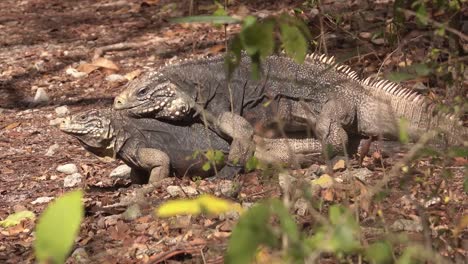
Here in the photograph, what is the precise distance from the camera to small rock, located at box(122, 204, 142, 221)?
237 inches

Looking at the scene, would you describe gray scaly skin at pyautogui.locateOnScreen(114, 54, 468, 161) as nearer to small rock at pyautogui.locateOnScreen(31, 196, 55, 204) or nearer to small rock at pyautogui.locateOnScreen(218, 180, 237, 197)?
small rock at pyautogui.locateOnScreen(218, 180, 237, 197)

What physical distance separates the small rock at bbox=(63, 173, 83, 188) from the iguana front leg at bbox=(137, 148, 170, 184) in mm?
502

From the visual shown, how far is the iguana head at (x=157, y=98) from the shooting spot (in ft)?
23.3

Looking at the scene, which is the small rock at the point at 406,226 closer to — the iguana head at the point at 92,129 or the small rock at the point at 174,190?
the small rock at the point at 174,190

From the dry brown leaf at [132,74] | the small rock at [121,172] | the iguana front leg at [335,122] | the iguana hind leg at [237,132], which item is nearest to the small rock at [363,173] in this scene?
the iguana front leg at [335,122]

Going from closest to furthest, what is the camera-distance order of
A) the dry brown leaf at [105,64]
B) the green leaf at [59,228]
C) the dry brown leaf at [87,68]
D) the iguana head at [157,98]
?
1. the green leaf at [59,228]
2. the iguana head at [157,98]
3. the dry brown leaf at [105,64]
4. the dry brown leaf at [87,68]

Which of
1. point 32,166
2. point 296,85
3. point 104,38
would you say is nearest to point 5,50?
point 104,38

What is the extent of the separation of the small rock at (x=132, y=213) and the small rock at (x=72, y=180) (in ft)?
4.16

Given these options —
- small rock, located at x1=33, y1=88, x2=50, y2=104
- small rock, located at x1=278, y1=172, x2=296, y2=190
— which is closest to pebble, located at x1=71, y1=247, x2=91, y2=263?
small rock, located at x1=278, y1=172, x2=296, y2=190

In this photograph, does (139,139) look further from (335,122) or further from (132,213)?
(335,122)

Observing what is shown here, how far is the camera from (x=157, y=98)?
7.14m

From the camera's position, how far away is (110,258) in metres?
5.38

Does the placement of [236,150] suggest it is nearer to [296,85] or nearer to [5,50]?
[296,85]

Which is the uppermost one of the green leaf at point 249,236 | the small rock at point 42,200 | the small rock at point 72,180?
the green leaf at point 249,236
